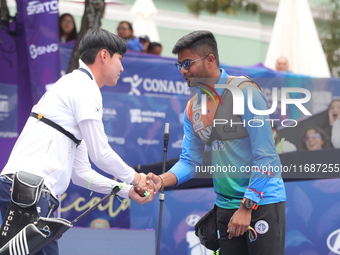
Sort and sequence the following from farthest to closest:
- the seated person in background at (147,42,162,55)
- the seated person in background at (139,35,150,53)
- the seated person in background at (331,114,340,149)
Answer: the seated person in background at (147,42,162,55), the seated person in background at (139,35,150,53), the seated person in background at (331,114,340,149)

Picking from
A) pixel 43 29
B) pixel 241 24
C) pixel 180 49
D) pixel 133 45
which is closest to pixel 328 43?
pixel 241 24

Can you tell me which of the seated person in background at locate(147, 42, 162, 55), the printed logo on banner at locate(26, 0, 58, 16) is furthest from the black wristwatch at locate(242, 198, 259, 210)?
the seated person in background at locate(147, 42, 162, 55)

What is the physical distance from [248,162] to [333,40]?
48.6 feet

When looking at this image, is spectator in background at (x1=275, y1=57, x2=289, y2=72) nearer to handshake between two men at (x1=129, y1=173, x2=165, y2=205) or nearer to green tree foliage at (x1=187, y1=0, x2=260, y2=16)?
green tree foliage at (x1=187, y1=0, x2=260, y2=16)

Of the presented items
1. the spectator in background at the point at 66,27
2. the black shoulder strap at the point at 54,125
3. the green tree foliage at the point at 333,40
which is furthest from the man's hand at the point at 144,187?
the green tree foliage at the point at 333,40

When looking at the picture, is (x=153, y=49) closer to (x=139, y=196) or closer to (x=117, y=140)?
(x=117, y=140)

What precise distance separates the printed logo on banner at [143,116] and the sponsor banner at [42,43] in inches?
44.9

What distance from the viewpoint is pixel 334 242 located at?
775cm

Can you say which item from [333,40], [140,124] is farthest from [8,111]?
[333,40]

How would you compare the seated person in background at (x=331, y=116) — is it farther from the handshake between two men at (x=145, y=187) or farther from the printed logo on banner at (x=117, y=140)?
the handshake between two men at (x=145, y=187)

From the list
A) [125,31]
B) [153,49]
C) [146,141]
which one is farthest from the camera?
[153,49]

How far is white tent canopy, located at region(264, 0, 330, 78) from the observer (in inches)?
514

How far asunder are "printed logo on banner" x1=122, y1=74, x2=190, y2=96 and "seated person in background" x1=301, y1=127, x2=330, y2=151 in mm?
2258

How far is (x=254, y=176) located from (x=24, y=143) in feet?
4.77
